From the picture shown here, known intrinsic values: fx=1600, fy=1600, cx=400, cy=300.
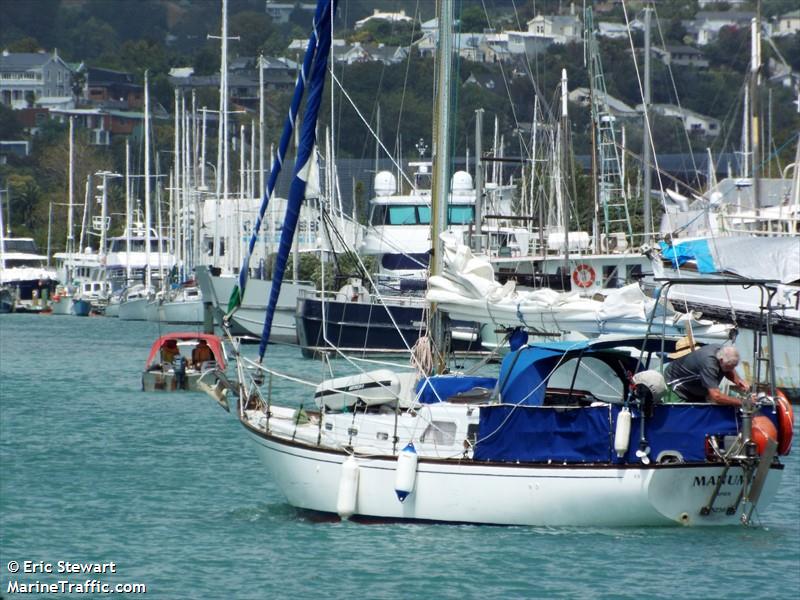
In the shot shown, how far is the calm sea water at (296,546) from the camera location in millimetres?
18828

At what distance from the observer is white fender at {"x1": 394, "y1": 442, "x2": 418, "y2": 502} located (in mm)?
20141

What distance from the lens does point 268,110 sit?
162 m

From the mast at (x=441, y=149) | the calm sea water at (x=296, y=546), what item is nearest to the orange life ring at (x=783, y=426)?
the calm sea water at (x=296, y=546)

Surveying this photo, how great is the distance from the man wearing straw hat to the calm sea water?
69.4 inches

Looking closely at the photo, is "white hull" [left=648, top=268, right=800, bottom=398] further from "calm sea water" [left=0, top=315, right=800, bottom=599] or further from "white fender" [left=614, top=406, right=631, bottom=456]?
"white fender" [left=614, top=406, right=631, bottom=456]

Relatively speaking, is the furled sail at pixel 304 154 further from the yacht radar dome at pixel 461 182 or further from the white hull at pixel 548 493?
the yacht radar dome at pixel 461 182

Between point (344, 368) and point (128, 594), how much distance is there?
25.7m

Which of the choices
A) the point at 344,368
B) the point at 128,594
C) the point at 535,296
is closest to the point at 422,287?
the point at 344,368

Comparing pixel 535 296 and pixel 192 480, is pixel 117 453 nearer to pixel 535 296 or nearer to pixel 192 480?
pixel 192 480

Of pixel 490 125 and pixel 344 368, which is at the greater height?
pixel 490 125

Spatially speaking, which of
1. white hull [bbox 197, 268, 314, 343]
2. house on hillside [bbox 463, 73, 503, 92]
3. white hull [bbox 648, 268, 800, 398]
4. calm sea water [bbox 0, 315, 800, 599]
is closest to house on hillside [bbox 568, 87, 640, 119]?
house on hillside [bbox 463, 73, 503, 92]

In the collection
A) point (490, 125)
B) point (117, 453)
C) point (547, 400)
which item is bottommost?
point (117, 453)

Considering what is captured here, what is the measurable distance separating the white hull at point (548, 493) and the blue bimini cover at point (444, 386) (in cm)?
175

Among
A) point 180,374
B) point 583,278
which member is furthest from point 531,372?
point 583,278
